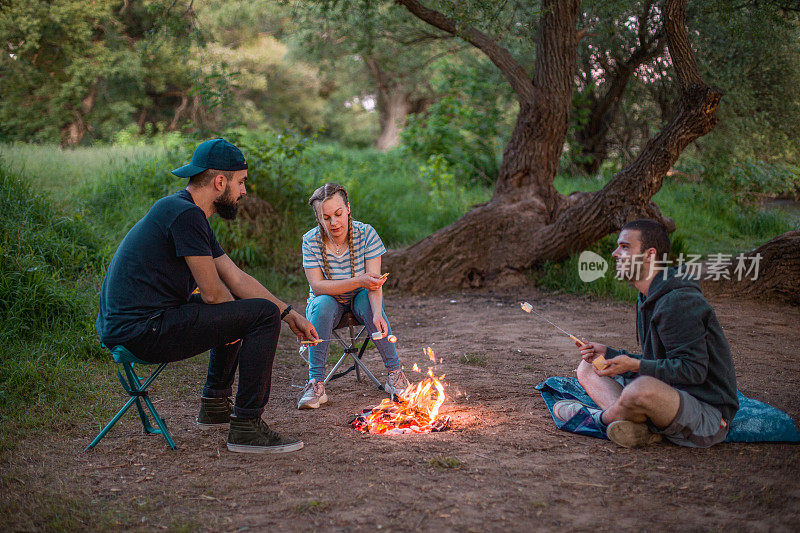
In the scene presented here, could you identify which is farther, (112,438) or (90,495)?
(112,438)

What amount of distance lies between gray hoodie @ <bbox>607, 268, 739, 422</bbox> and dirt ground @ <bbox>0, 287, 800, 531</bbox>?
346 millimetres

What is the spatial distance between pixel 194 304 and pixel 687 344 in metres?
2.60

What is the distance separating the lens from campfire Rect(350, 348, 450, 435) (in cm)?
405

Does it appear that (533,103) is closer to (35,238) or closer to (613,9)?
(613,9)

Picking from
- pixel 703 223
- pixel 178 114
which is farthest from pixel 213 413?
pixel 178 114

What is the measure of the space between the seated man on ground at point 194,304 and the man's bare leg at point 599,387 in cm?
176

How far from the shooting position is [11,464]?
3.59 m

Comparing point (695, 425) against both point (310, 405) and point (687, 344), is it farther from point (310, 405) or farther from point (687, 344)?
point (310, 405)

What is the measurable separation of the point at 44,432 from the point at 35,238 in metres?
3.38

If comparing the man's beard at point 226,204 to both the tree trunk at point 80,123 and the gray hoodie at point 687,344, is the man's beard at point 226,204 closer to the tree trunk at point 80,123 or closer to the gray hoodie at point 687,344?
the gray hoodie at point 687,344

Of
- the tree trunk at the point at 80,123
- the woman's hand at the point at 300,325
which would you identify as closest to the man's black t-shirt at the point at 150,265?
the woman's hand at the point at 300,325

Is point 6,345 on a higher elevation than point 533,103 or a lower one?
lower

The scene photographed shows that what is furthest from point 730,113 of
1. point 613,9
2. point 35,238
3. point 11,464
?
point 11,464

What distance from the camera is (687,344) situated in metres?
3.44
